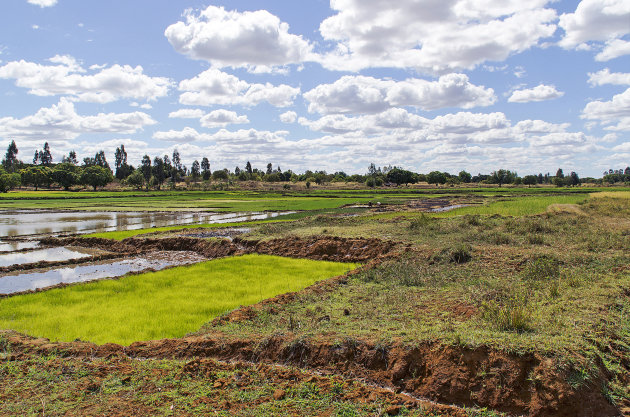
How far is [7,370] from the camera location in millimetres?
6641

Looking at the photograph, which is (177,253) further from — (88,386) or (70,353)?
(88,386)

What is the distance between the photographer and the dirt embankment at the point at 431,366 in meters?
5.13

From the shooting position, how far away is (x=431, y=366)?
5.89 meters

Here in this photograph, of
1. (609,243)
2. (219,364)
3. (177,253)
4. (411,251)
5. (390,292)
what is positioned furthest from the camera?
(177,253)

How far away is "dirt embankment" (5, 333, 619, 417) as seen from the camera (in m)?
5.13

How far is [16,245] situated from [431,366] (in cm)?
2734

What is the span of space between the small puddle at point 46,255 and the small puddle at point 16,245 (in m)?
1.36

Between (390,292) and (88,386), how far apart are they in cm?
726

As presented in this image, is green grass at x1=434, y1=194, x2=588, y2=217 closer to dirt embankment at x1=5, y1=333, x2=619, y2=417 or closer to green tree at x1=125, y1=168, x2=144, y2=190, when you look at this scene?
dirt embankment at x1=5, y1=333, x2=619, y2=417

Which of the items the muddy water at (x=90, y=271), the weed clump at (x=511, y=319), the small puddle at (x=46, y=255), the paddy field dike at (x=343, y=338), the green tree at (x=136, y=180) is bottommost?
the muddy water at (x=90, y=271)

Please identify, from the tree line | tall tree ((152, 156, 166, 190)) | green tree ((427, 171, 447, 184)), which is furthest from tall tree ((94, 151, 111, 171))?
green tree ((427, 171, 447, 184))

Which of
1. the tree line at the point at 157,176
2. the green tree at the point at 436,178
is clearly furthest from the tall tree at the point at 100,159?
the green tree at the point at 436,178

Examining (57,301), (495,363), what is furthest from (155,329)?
(495,363)

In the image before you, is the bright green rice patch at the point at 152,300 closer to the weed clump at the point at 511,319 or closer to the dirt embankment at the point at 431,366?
the dirt embankment at the point at 431,366
